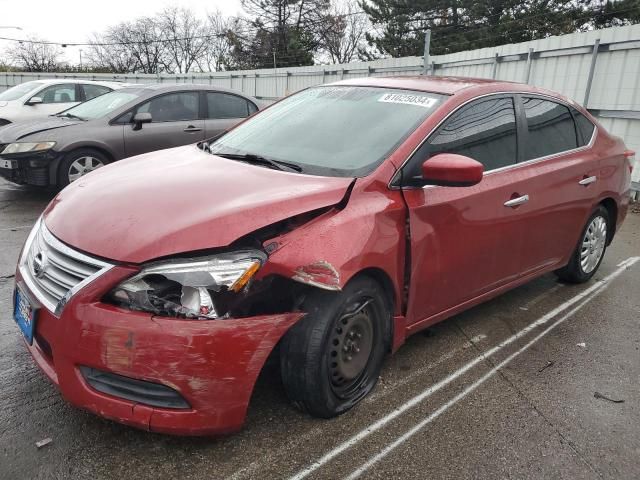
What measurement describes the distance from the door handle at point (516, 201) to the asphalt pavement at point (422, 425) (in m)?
0.91

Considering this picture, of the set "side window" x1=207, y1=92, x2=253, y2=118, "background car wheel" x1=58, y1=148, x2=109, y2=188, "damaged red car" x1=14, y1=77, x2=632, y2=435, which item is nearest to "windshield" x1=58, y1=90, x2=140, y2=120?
"background car wheel" x1=58, y1=148, x2=109, y2=188

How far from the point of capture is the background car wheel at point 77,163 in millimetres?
6473

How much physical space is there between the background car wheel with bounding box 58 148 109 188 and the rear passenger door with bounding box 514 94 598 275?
5058mm

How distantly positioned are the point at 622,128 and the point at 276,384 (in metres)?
7.44

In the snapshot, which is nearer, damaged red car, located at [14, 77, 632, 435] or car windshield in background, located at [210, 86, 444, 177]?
damaged red car, located at [14, 77, 632, 435]

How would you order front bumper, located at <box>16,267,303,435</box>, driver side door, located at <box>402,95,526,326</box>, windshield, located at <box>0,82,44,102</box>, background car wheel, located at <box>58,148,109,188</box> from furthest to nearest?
1. windshield, located at <box>0,82,44,102</box>
2. background car wheel, located at <box>58,148,109,188</box>
3. driver side door, located at <box>402,95,526,326</box>
4. front bumper, located at <box>16,267,303,435</box>

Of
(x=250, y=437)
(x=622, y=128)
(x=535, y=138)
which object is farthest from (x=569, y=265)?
(x=622, y=128)

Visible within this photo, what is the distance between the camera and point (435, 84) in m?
3.42

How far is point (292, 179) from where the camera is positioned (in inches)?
104

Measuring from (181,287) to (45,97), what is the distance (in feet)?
32.8

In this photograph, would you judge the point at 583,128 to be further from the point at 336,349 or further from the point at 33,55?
the point at 33,55

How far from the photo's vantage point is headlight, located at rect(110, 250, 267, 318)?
2102 mm

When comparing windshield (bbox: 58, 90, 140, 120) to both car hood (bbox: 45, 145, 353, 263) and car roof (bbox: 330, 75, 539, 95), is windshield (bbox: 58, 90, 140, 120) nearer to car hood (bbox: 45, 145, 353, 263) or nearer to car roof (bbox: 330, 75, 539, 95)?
car roof (bbox: 330, 75, 539, 95)

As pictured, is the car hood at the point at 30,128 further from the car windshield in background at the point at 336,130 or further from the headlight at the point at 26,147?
the car windshield in background at the point at 336,130
